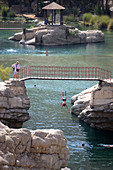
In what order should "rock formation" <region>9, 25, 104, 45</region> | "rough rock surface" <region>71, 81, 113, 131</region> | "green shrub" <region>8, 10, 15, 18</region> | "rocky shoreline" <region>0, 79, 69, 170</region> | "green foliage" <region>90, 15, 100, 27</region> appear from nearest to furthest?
"rocky shoreline" <region>0, 79, 69, 170</region>, "rough rock surface" <region>71, 81, 113, 131</region>, "rock formation" <region>9, 25, 104, 45</region>, "green foliage" <region>90, 15, 100, 27</region>, "green shrub" <region>8, 10, 15, 18</region>

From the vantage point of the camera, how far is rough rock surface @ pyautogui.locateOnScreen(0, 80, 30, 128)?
127ft

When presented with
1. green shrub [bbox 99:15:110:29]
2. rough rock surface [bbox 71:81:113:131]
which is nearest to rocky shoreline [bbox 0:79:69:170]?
rough rock surface [bbox 71:81:113:131]

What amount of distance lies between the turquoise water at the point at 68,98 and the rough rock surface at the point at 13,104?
1.67m

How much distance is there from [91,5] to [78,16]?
18.0 ft

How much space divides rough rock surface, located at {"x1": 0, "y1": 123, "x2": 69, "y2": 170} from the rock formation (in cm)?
6644

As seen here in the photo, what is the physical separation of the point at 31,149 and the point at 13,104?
13726mm

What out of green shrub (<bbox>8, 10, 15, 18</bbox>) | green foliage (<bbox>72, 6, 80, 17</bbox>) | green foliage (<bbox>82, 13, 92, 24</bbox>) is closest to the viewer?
green foliage (<bbox>82, 13, 92, 24</bbox>)

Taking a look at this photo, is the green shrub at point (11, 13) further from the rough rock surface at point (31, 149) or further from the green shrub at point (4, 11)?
the rough rock surface at point (31, 149)

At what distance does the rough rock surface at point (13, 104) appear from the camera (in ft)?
127

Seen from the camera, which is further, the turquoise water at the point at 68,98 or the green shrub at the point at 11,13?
the green shrub at the point at 11,13

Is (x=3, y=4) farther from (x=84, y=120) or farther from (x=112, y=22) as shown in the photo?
(x=84, y=120)

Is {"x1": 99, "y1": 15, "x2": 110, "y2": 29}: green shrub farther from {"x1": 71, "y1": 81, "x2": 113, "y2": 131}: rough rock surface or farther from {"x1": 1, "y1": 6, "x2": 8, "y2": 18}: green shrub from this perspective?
{"x1": 71, "y1": 81, "x2": 113, "y2": 131}: rough rock surface

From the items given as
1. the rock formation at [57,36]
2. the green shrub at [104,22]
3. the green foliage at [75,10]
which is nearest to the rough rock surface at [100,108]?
the rock formation at [57,36]

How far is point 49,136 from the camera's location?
2581cm
